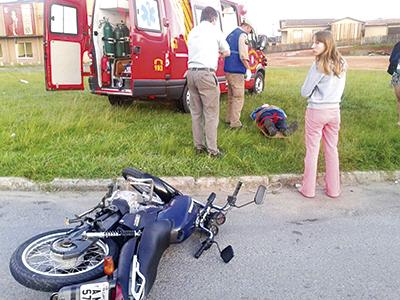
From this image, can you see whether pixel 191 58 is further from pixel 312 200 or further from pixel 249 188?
pixel 312 200

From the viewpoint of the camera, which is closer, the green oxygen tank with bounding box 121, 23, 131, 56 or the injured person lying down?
the injured person lying down

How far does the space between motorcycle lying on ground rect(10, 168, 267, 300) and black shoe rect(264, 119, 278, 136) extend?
284 cm

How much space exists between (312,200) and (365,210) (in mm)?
554

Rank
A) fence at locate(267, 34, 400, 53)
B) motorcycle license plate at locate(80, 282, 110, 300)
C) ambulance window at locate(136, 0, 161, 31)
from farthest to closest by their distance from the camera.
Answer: fence at locate(267, 34, 400, 53), ambulance window at locate(136, 0, 161, 31), motorcycle license plate at locate(80, 282, 110, 300)

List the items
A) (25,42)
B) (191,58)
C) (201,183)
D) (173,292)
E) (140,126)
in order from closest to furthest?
1. (173,292)
2. (201,183)
3. (191,58)
4. (140,126)
5. (25,42)

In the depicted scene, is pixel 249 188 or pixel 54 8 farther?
pixel 54 8

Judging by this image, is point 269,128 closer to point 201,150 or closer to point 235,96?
point 235,96

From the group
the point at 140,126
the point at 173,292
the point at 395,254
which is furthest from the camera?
the point at 140,126

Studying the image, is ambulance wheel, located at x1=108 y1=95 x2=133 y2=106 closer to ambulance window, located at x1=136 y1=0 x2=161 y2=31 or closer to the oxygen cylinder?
the oxygen cylinder

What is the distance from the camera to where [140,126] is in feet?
21.3

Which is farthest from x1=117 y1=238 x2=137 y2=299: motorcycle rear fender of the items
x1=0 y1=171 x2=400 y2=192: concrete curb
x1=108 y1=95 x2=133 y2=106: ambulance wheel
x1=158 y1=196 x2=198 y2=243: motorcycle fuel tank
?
x1=108 y1=95 x2=133 y2=106: ambulance wheel

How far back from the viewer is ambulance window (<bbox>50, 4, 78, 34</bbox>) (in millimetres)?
6875

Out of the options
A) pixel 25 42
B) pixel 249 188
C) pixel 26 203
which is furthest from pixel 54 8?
pixel 25 42

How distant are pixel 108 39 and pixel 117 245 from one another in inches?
232
